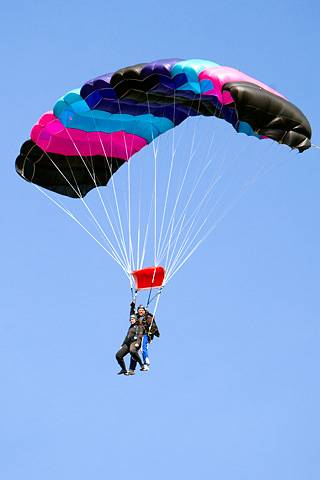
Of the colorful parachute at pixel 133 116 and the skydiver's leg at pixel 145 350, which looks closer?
the colorful parachute at pixel 133 116

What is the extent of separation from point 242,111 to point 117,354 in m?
4.33

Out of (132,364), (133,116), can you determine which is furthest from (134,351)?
(133,116)

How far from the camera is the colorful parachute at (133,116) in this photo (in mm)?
23688

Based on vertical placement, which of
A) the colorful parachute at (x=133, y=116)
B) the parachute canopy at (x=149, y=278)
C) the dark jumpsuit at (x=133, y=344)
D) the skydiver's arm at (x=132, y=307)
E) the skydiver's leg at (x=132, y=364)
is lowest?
the skydiver's leg at (x=132, y=364)

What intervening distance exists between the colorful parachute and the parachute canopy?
2.33 m

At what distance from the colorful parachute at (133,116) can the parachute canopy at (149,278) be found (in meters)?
2.33

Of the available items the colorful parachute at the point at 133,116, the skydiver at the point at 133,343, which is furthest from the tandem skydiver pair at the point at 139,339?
the colorful parachute at the point at 133,116

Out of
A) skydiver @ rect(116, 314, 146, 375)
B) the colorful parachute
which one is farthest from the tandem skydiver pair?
the colorful parachute

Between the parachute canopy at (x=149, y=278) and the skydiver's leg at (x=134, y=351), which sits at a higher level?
the parachute canopy at (x=149, y=278)

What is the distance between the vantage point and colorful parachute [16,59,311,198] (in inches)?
933

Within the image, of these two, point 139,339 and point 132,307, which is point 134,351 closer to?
point 139,339

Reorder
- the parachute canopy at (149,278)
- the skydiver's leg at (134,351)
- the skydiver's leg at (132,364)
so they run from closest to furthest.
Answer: the skydiver's leg at (134,351) < the skydiver's leg at (132,364) < the parachute canopy at (149,278)

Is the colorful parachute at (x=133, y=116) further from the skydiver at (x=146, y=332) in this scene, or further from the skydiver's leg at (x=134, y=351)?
the skydiver's leg at (x=134, y=351)

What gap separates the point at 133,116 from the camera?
26172 millimetres
